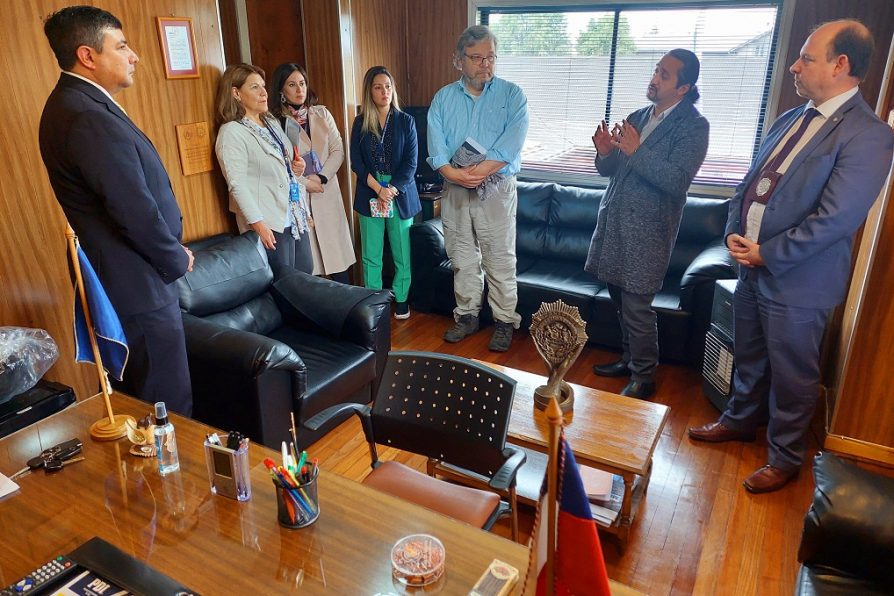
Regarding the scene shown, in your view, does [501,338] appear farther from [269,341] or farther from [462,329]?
[269,341]

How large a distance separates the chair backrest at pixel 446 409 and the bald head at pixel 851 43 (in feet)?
5.21

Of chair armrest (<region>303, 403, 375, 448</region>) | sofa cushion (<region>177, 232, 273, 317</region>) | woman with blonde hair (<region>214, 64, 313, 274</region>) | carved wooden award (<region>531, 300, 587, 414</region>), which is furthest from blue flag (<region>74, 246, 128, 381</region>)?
woman with blonde hair (<region>214, 64, 313, 274</region>)

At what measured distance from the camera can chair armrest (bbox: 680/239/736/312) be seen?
3221 mm

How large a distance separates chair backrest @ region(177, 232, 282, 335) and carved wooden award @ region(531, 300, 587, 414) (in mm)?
1415

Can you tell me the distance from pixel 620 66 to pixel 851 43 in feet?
7.36

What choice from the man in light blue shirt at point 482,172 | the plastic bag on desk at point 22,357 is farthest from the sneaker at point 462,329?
the plastic bag on desk at point 22,357

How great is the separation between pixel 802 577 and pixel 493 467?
32.1 inches

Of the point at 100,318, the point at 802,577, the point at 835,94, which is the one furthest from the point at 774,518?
the point at 100,318

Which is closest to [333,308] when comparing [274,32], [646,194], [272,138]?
[272,138]

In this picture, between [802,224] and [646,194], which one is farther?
[646,194]

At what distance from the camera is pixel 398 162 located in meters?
3.91

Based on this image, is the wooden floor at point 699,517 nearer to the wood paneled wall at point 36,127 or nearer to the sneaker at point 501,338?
the sneaker at point 501,338

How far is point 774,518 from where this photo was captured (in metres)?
2.34

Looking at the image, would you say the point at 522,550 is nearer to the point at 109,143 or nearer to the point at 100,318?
the point at 100,318
